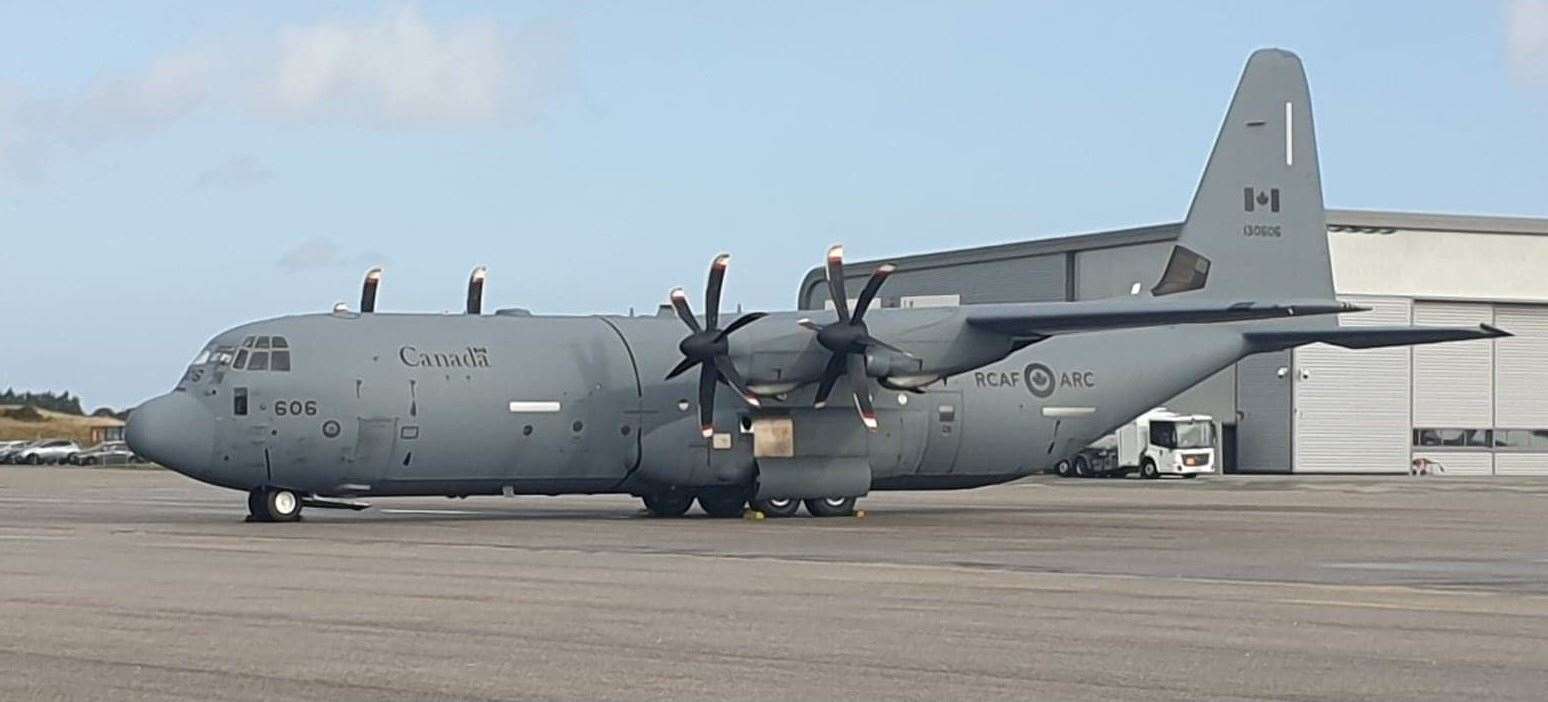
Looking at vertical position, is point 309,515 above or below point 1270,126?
below

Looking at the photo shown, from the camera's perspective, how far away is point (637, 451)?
106 ft

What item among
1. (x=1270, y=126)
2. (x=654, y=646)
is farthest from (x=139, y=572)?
(x=1270, y=126)

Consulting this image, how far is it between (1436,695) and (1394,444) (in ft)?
210

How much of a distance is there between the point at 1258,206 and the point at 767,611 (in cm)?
2427

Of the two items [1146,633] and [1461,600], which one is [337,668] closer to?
[1146,633]

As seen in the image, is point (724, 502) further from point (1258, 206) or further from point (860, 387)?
point (1258, 206)

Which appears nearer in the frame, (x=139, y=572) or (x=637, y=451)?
(x=139, y=572)

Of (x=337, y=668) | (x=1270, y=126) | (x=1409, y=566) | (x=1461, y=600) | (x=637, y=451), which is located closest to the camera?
(x=337, y=668)

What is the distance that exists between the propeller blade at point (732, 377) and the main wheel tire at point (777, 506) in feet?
6.45

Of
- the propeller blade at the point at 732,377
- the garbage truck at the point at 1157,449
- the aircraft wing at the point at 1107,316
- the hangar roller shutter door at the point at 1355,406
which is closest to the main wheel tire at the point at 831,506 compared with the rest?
the propeller blade at the point at 732,377

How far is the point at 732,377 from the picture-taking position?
32344 mm

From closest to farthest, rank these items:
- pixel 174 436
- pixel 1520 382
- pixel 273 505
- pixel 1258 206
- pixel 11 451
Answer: pixel 174 436 → pixel 273 505 → pixel 1258 206 → pixel 1520 382 → pixel 11 451

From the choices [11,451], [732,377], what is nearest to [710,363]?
[732,377]

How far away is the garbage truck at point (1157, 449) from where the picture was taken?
2699 inches
